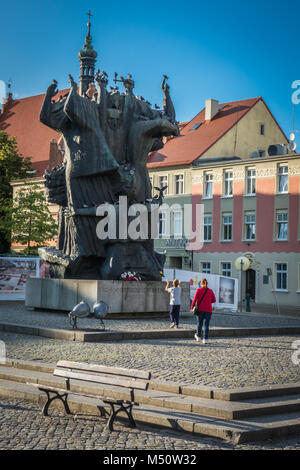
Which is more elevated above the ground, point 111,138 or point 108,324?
point 111,138

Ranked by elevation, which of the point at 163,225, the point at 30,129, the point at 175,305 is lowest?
the point at 175,305

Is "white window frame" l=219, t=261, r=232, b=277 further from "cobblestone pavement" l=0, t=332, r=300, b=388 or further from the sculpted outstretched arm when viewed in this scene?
"cobblestone pavement" l=0, t=332, r=300, b=388

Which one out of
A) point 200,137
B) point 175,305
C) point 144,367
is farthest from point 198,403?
point 200,137

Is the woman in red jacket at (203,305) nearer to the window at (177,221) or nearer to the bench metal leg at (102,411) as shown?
the bench metal leg at (102,411)

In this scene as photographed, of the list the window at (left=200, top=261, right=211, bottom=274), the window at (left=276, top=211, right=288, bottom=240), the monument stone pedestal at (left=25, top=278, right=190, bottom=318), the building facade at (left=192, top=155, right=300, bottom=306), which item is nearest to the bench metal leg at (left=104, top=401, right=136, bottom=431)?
the monument stone pedestal at (left=25, top=278, right=190, bottom=318)

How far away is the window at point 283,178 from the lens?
4744 cm

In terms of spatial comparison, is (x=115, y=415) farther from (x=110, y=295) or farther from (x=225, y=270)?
(x=225, y=270)

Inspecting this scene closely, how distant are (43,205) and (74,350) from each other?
3348cm

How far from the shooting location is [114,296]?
64.0ft

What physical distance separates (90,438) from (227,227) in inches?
1742

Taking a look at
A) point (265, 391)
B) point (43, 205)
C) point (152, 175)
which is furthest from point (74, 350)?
point (152, 175)

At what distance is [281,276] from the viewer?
47.4 metres

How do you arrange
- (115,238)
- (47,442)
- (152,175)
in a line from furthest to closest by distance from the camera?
1. (152,175)
2. (115,238)
3. (47,442)

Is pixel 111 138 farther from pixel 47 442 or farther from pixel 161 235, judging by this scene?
pixel 161 235
